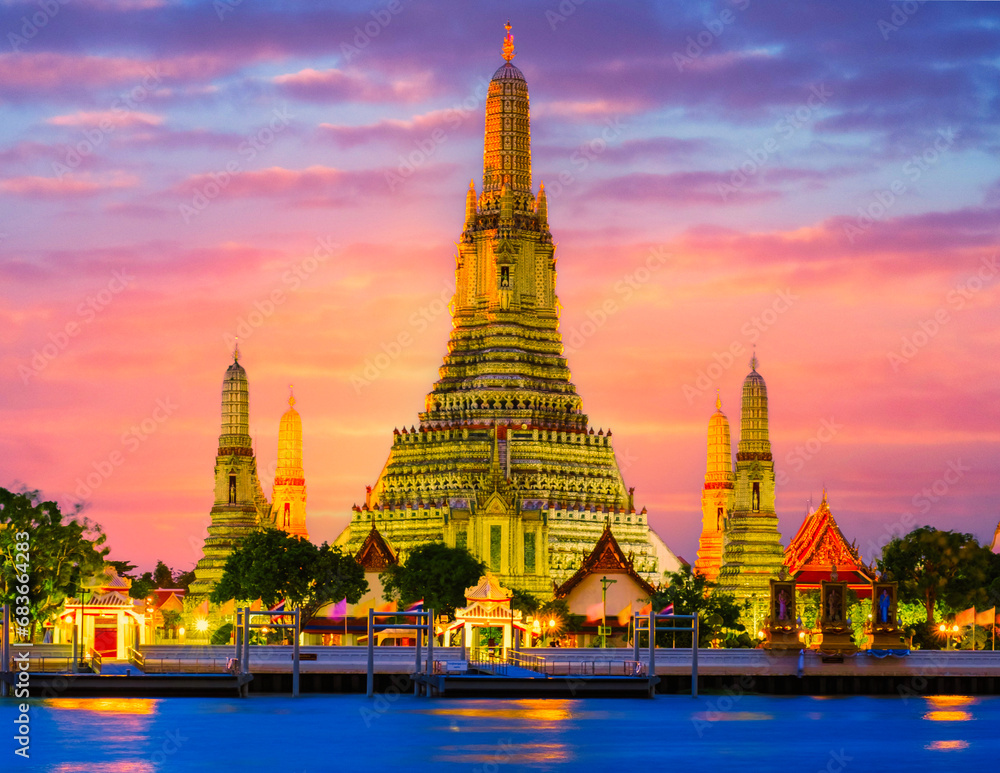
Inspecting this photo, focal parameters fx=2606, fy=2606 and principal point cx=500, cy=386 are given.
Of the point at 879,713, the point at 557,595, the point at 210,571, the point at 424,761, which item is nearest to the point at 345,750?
the point at 424,761

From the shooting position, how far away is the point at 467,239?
14288cm

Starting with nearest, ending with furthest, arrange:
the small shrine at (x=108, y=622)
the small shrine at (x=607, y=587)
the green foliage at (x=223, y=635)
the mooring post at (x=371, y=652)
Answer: the mooring post at (x=371, y=652) < the small shrine at (x=108, y=622) < the green foliage at (x=223, y=635) < the small shrine at (x=607, y=587)

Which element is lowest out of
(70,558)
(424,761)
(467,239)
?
(424,761)

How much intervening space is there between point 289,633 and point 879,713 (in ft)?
99.7

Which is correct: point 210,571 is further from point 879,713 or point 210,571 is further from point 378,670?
point 879,713

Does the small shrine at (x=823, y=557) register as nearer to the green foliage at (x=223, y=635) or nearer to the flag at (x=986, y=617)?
the flag at (x=986, y=617)

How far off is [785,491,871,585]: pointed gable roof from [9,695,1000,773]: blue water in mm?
32752

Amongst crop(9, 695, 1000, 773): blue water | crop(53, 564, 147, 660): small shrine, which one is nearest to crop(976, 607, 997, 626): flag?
crop(9, 695, 1000, 773): blue water

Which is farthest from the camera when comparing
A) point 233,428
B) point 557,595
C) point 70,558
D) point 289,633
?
point 233,428

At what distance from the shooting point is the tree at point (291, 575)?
122 meters

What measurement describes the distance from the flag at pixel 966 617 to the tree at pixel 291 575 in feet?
92.0

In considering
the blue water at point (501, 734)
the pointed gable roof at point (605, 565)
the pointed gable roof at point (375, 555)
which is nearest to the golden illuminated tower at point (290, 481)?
the pointed gable roof at point (375, 555)

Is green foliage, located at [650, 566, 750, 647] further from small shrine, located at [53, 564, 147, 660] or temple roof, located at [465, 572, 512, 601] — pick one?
small shrine, located at [53, 564, 147, 660]

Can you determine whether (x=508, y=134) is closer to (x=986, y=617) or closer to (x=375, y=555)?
(x=375, y=555)
